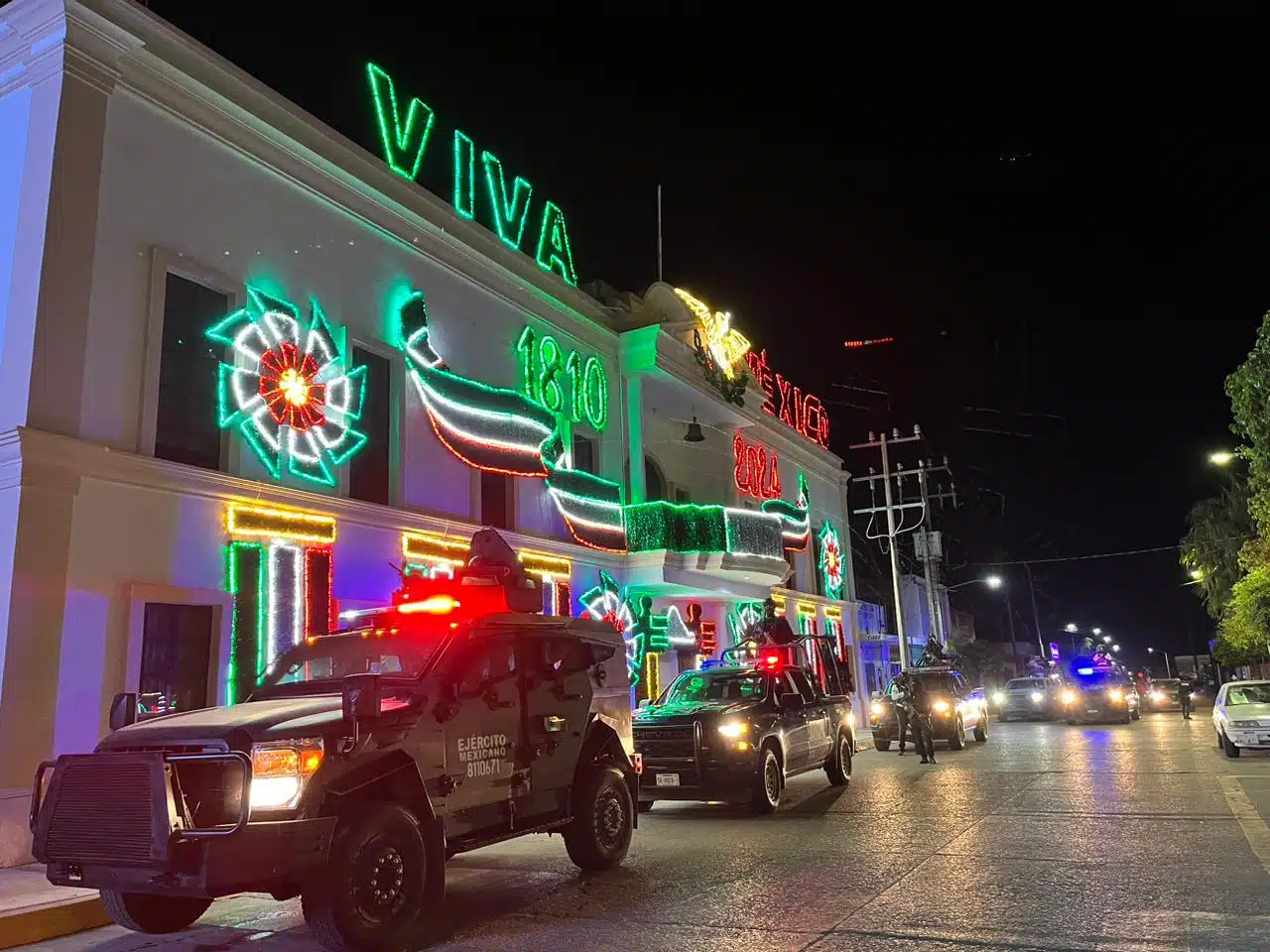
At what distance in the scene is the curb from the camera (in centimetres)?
660

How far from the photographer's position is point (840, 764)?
14531 millimetres

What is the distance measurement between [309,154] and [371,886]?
37.5 ft

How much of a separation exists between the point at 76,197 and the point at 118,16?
251 cm

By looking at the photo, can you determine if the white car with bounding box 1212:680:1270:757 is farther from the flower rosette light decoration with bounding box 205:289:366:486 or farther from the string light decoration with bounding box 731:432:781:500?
the flower rosette light decoration with bounding box 205:289:366:486

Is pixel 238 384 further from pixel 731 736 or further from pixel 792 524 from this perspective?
pixel 792 524

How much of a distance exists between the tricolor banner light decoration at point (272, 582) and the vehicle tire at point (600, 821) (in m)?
4.97

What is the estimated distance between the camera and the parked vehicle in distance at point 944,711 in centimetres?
2062

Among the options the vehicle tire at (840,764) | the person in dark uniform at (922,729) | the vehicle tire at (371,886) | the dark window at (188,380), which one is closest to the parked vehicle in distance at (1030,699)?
the person in dark uniform at (922,729)

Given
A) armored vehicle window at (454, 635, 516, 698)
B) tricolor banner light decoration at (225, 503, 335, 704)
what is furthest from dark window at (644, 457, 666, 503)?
armored vehicle window at (454, 635, 516, 698)

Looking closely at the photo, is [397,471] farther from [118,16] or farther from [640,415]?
[640,415]

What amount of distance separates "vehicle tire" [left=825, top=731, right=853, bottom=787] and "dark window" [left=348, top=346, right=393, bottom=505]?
26.2ft

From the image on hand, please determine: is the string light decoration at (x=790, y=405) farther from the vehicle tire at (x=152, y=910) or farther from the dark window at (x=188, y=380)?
the vehicle tire at (x=152, y=910)

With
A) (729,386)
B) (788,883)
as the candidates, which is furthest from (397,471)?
(729,386)

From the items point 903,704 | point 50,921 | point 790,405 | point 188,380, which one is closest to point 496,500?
point 188,380
